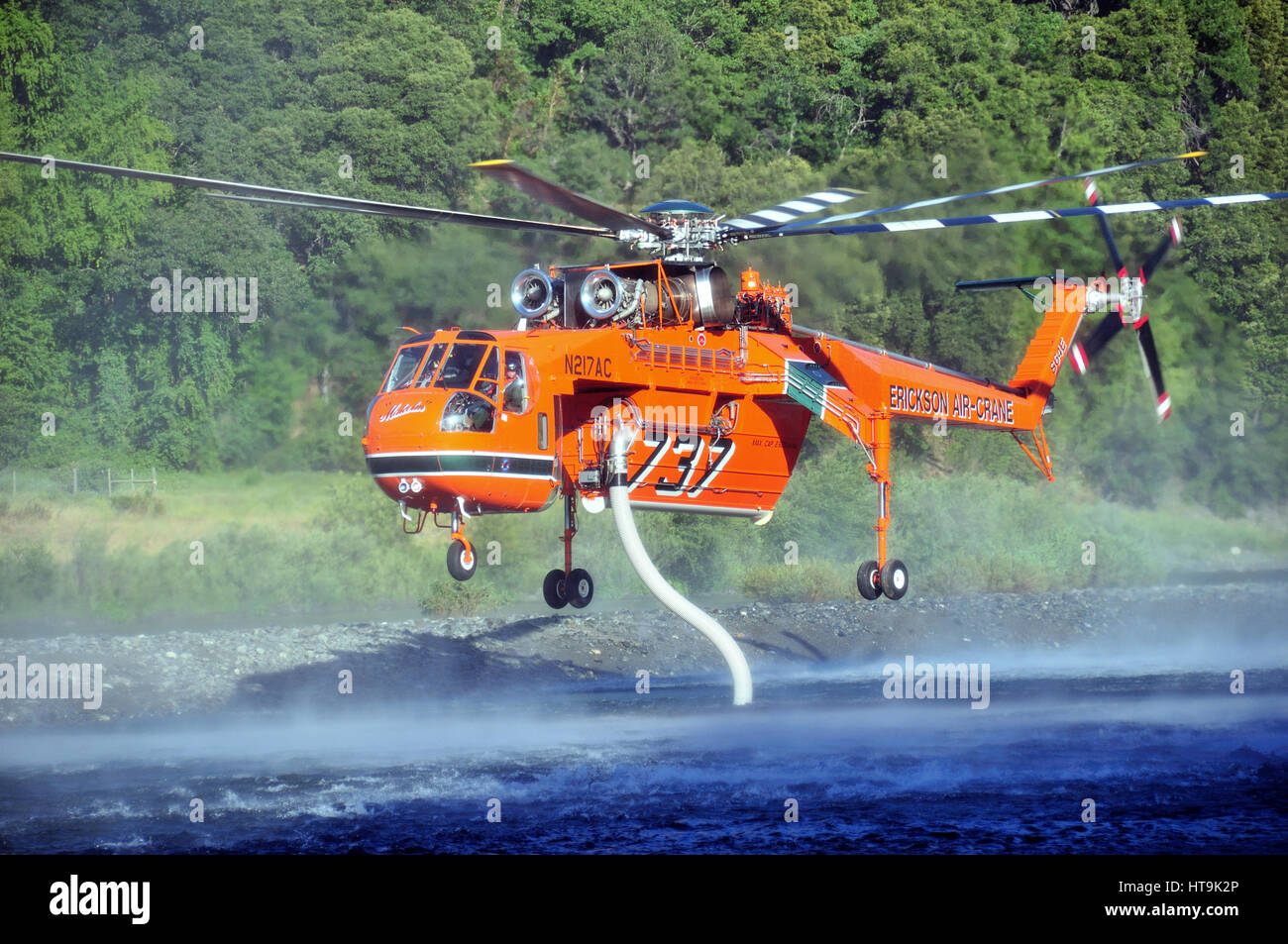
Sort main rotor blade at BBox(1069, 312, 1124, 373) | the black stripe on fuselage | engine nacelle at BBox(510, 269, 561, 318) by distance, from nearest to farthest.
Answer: the black stripe on fuselage, engine nacelle at BBox(510, 269, 561, 318), main rotor blade at BBox(1069, 312, 1124, 373)

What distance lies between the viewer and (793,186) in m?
48.2

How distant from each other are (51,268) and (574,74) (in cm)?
2029

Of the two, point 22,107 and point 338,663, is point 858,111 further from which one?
point 338,663

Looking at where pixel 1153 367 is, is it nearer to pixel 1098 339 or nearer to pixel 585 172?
pixel 1098 339

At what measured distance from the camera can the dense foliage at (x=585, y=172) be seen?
44.7m

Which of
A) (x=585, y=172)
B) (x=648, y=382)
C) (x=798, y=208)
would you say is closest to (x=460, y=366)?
(x=648, y=382)

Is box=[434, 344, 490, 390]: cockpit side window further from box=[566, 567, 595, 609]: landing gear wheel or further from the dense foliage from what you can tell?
the dense foliage

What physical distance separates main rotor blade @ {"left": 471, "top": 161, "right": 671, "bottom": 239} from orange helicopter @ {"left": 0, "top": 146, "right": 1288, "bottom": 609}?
1.9 inches

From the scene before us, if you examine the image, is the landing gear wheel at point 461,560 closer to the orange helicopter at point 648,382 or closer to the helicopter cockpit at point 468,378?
the orange helicopter at point 648,382

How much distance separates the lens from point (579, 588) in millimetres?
23078

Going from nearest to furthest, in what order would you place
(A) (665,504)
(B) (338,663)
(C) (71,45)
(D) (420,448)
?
(D) (420,448)
(A) (665,504)
(B) (338,663)
(C) (71,45)

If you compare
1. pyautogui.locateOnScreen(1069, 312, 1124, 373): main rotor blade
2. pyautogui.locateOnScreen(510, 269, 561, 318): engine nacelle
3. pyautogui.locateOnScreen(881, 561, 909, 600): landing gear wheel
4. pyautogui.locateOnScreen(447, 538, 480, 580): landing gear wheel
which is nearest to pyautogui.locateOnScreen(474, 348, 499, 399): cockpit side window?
pyautogui.locateOnScreen(510, 269, 561, 318): engine nacelle

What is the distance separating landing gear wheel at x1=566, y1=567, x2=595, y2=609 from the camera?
23.0 m
